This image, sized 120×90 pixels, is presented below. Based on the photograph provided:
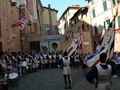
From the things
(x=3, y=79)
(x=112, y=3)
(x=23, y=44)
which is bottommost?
(x=3, y=79)

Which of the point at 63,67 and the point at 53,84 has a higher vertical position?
the point at 63,67

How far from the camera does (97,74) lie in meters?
3.83

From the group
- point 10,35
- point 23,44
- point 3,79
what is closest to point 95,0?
point 23,44

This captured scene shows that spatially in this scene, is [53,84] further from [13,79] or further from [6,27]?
[6,27]

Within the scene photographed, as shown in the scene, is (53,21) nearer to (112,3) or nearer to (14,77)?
(112,3)

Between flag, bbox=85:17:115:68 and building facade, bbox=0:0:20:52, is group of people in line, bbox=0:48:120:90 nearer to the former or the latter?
flag, bbox=85:17:115:68

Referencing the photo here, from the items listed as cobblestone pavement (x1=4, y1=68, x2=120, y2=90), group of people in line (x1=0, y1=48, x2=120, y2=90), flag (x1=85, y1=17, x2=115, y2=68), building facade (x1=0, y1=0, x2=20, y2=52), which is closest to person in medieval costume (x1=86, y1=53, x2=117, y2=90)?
group of people in line (x1=0, y1=48, x2=120, y2=90)

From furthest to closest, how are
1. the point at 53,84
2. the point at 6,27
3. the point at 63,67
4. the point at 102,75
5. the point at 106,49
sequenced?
the point at 6,27, the point at 53,84, the point at 63,67, the point at 106,49, the point at 102,75

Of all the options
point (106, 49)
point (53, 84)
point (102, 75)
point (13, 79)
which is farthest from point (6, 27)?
point (102, 75)

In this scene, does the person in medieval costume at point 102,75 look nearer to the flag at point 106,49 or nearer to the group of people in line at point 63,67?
the group of people in line at point 63,67

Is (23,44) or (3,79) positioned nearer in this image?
(3,79)

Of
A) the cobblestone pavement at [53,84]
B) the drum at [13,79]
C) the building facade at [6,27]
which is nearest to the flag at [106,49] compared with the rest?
the cobblestone pavement at [53,84]

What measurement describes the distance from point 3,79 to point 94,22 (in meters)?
26.0

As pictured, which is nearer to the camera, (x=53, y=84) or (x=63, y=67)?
(x=63, y=67)
